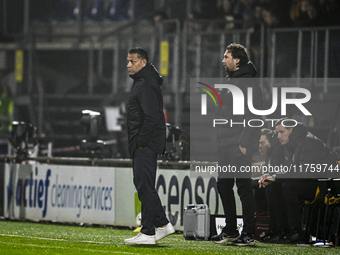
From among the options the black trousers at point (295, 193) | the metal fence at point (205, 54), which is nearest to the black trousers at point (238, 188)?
the black trousers at point (295, 193)

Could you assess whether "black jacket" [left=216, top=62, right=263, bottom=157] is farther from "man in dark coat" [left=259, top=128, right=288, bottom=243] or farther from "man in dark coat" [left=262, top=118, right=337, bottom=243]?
"man in dark coat" [left=259, top=128, right=288, bottom=243]

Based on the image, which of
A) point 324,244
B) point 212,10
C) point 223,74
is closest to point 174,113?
point 223,74

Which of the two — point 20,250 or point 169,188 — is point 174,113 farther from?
point 20,250

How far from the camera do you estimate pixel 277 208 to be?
7.68 metres

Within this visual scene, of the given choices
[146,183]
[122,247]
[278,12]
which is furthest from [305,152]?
[278,12]

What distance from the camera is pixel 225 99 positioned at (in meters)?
6.73

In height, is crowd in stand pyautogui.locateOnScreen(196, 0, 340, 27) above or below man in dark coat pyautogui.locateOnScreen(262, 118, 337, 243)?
above

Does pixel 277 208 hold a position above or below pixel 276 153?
below

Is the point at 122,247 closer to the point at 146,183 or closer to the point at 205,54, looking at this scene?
the point at 146,183

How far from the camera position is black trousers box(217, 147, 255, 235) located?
6695 millimetres

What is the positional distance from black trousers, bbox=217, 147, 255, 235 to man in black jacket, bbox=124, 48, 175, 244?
2.40 ft

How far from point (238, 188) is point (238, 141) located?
1.65ft

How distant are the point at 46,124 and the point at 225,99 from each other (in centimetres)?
1054

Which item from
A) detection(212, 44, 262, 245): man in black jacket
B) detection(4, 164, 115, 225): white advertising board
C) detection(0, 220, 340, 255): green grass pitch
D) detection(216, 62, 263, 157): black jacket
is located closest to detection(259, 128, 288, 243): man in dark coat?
detection(0, 220, 340, 255): green grass pitch
